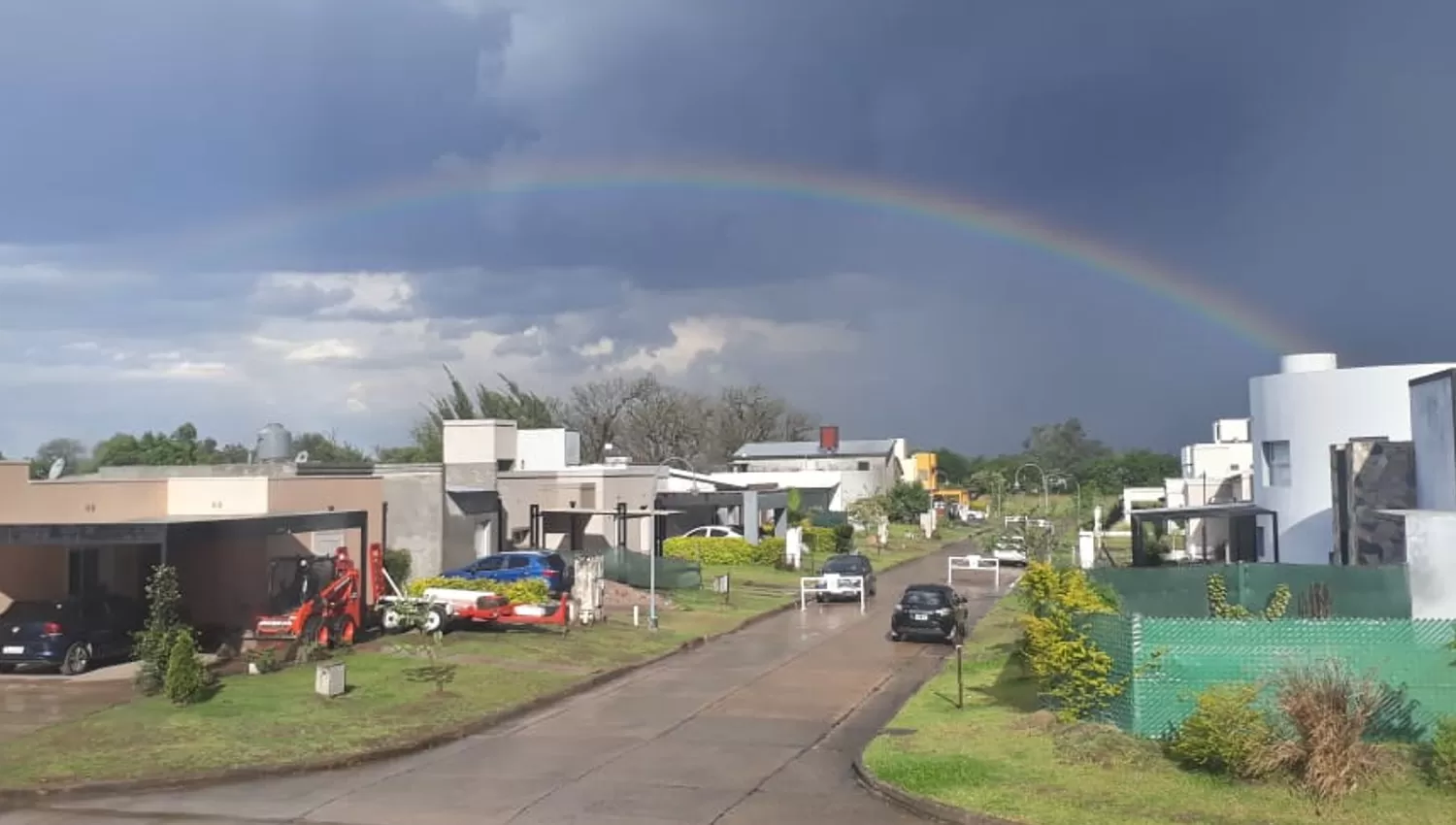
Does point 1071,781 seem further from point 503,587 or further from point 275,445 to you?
point 275,445

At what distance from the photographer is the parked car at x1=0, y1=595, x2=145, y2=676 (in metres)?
23.6

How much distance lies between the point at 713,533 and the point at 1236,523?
88.3ft

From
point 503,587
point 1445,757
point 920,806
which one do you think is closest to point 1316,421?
point 1445,757

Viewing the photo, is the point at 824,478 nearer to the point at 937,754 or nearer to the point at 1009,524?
the point at 1009,524

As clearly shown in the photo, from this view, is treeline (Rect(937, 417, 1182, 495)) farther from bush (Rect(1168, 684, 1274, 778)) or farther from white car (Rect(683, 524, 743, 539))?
bush (Rect(1168, 684, 1274, 778))

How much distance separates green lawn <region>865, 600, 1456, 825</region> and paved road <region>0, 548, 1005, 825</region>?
0.79 m

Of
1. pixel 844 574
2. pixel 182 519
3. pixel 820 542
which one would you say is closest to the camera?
pixel 182 519

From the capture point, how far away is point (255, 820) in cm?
1357

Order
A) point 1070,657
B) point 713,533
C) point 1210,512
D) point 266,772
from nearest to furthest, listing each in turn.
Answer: point 266,772 → point 1070,657 → point 1210,512 → point 713,533

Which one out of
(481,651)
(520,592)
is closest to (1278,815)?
(481,651)

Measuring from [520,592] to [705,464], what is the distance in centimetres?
9114

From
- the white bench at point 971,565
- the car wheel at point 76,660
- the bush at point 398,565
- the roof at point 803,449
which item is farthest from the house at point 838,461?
the car wheel at point 76,660

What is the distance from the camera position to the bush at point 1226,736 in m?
13.8

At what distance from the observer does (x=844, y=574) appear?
44.1 meters
